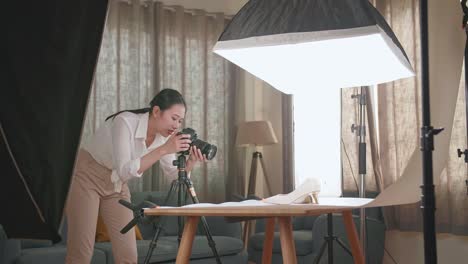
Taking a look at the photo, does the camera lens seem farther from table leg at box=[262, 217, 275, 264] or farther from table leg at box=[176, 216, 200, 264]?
table leg at box=[176, 216, 200, 264]

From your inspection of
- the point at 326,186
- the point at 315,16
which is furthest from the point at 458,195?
the point at 315,16

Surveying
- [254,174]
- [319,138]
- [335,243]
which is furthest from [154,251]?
[319,138]

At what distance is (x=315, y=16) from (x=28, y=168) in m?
1.10

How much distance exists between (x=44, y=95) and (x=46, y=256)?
7.99ft

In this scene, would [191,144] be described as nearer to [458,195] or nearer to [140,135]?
[140,135]

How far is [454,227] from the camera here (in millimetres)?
3947

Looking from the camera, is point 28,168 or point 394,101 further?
point 394,101

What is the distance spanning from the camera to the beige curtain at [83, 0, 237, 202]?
4.81 metres

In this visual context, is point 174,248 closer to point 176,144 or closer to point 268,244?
point 268,244

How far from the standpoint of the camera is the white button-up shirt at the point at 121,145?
8.05 ft

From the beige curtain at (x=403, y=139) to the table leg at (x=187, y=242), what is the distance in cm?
245

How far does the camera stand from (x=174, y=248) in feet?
11.9

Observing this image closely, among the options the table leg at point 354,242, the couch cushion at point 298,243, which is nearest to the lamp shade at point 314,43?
the table leg at point 354,242

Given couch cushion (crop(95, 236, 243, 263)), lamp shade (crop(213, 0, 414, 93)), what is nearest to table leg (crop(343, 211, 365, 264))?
lamp shade (crop(213, 0, 414, 93))
